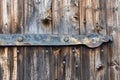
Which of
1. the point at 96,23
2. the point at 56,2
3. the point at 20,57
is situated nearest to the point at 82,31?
the point at 96,23

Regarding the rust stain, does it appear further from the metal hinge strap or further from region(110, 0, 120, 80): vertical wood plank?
region(110, 0, 120, 80): vertical wood plank

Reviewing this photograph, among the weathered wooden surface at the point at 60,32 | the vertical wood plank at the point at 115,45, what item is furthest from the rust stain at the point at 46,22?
the vertical wood plank at the point at 115,45

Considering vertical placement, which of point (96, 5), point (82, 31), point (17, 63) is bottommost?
point (17, 63)

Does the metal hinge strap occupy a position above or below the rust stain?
below

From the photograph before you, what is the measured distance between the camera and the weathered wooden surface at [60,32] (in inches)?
81.3

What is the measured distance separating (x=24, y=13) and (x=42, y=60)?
0.94 ft

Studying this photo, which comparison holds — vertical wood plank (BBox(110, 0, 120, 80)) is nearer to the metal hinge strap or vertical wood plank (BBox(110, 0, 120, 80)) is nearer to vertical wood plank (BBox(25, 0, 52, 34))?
the metal hinge strap

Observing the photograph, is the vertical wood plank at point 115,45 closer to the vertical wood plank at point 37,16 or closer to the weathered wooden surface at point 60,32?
the weathered wooden surface at point 60,32

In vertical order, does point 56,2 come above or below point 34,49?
above

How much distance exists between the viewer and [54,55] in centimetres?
206

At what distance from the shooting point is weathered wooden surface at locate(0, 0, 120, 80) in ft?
6.77

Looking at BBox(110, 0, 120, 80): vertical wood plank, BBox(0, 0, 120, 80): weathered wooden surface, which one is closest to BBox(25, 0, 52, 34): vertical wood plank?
BBox(0, 0, 120, 80): weathered wooden surface

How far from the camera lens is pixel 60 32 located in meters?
2.08

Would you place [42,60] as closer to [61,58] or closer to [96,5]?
[61,58]
